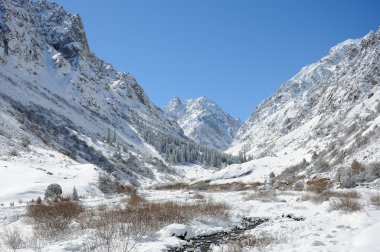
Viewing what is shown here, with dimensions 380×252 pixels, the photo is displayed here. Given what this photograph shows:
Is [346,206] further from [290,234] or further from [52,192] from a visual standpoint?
[52,192]

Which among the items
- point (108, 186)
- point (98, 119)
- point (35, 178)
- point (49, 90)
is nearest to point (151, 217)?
point (35, 178)

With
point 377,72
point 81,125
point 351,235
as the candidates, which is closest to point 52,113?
point 81,125

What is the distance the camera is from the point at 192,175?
15562cm

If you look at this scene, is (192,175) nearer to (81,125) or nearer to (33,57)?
(81,125)

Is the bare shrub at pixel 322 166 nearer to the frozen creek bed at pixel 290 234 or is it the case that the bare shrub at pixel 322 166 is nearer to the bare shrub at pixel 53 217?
the frozen creek bed at pixel 290 234

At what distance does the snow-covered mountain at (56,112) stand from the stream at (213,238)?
Result: 1841 inches

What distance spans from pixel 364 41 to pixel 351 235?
580 feet

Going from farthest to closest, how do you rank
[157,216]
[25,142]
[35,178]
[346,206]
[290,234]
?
[25,142], [35,178], [346,206], [157,216], [290,234]

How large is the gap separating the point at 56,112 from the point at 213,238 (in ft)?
395

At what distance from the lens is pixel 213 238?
17.2 meters

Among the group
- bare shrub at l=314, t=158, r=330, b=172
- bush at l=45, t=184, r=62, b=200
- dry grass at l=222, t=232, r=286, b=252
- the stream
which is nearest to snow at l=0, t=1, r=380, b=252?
dry grass at l=222, t=232, r=286, b=252

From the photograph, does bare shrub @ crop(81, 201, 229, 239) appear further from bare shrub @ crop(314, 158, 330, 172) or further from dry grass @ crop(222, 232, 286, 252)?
bare shrub @ crop(314, 158, 330, 172)

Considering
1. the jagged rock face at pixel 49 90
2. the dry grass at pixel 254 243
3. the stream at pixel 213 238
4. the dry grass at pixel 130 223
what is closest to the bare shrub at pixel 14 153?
the jagged rock face at pixel 49 90

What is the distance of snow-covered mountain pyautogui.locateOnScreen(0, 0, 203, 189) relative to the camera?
92.2 meters
